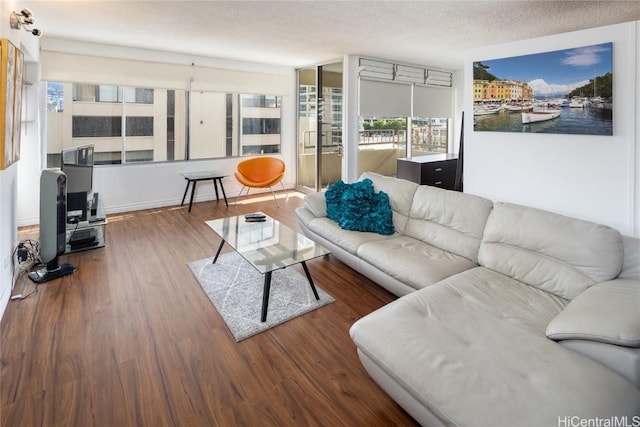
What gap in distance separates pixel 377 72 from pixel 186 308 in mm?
5034

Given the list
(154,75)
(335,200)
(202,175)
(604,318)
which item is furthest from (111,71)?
(604,318)

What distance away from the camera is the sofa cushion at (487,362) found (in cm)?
124

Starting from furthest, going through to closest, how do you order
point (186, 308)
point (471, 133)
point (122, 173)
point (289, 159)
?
point (289, 159) → point (122, 173) → point (471, 133) → point (186, 308)

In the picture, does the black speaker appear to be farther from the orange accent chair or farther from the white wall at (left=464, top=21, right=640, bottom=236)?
the white wall at (left=464, top=21, right=640, bottom=236)

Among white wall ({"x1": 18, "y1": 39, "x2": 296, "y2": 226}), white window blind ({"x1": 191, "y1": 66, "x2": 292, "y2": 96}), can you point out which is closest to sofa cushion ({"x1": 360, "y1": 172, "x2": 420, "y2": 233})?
white wall ({"x1": 18, "y1": 39, "x2": 296, "y2": 226})

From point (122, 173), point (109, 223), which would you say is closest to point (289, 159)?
point (122, 173)

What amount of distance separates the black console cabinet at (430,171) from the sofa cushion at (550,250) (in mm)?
2769

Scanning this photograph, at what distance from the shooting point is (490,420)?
3.97 feet

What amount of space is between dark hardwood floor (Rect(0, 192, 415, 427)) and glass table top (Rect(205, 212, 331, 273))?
0.38 metres

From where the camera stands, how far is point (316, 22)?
3.88 meters

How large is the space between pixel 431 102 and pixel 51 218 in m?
6.55

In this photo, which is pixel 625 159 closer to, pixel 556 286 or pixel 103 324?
pixel 556 286

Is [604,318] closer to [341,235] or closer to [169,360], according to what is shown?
[341,235]

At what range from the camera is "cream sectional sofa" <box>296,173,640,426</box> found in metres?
1.29
